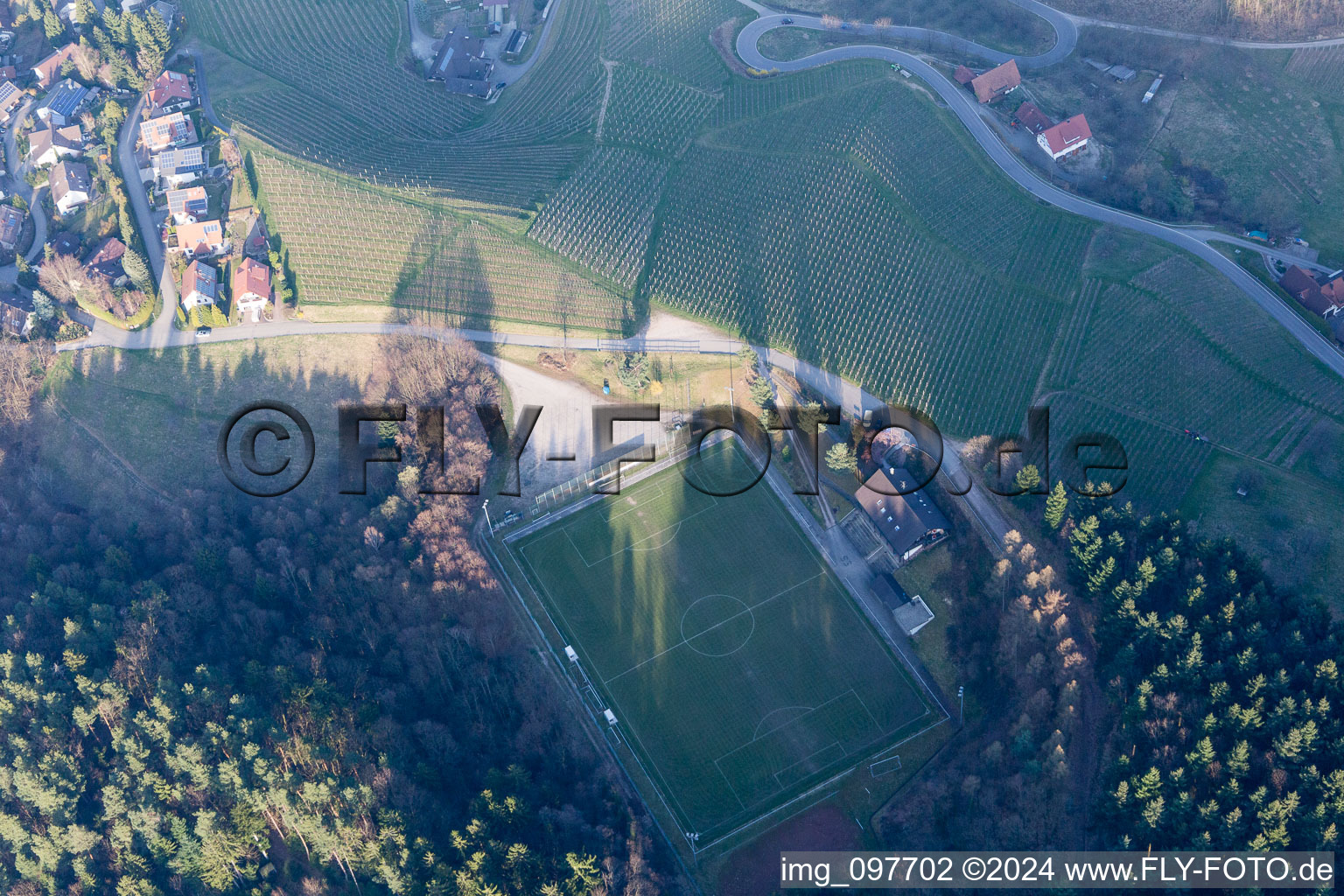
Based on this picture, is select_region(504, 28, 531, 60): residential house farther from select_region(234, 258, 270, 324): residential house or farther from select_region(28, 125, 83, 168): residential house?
select_region(28, 125, 83, 168): residential house

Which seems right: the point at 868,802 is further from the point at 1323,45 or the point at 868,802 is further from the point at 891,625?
the point at 1323,45

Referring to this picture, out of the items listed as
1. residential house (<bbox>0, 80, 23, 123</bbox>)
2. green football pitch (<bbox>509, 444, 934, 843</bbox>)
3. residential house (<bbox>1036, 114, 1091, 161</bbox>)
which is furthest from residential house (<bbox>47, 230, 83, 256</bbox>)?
residential house (<bbox>1036, 114, 1091, 161</bbox>)

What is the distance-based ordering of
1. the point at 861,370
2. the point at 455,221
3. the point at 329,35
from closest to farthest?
the point at 861,370, the point at 455,221, the point at 329,35

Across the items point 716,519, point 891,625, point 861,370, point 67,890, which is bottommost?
point 67,890

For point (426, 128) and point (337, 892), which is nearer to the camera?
point (337, 892)

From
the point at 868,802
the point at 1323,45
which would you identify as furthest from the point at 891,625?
the point at 1323,45

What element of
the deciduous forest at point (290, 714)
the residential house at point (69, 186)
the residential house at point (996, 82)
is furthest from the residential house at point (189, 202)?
the residential house at point (996, 82)

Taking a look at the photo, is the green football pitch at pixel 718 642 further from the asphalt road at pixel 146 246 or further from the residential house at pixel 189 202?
the residential house at pixel 189 202
